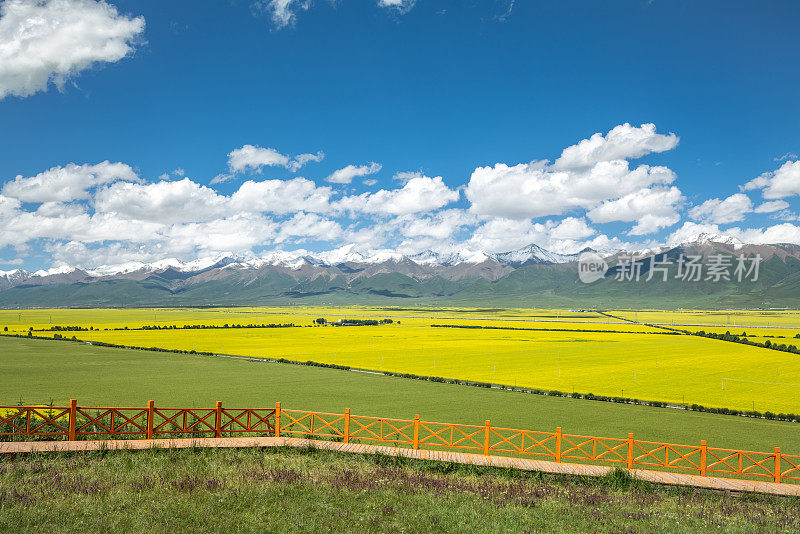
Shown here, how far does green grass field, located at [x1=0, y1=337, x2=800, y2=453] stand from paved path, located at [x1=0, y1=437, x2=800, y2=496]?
17.0 meters

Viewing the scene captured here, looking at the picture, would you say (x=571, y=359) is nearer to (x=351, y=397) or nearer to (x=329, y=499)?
(x=351, y=397)

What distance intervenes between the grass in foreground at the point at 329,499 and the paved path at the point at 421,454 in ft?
1.50

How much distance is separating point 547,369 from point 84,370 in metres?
63.3

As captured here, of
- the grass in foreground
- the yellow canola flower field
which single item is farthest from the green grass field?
the grass in foreground

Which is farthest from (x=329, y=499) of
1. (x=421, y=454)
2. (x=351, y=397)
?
(x=351, y=397)

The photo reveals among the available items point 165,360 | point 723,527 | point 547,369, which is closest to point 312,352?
point 165,360

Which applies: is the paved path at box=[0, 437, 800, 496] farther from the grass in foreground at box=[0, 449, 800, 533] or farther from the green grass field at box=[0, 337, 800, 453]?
the green grass field at box=[0, 337, 800, 453]

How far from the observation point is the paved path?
2077 centimetres

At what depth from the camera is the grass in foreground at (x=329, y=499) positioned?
49.2ft

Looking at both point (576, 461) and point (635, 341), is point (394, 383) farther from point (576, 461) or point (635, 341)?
point (635, 341)

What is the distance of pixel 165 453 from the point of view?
70.6ft

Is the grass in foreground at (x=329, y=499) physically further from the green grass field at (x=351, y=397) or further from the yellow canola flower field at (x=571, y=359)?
the yellow canola flower field at (x=571, y=359)

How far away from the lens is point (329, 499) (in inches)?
679

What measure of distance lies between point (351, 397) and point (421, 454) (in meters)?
29.7
